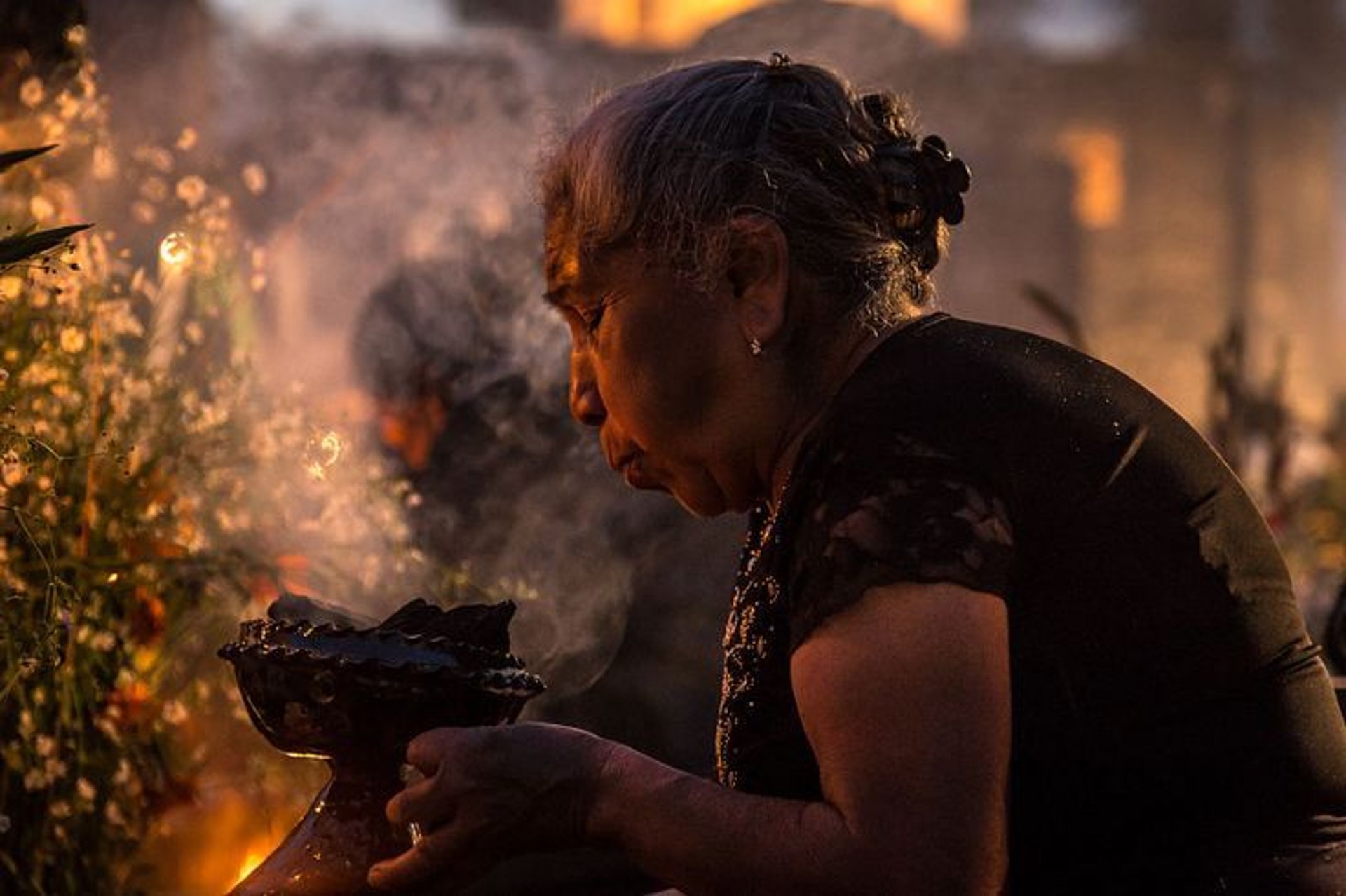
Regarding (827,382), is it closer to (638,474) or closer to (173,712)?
(638,474)

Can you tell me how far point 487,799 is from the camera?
1963 mm

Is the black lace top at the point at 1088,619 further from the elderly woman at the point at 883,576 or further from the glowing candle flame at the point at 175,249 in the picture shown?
the glowing candle flame at the point at 175,249

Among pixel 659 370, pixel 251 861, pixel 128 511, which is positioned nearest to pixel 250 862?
pixel 251 861

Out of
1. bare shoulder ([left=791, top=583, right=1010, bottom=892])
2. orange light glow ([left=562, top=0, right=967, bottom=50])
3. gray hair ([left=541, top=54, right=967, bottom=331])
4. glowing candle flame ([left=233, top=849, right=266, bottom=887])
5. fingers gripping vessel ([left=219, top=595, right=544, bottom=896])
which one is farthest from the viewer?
orange light glow ([left=562, top=0, right=967, bottom=50])

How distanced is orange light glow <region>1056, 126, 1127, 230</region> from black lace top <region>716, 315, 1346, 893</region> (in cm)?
4222

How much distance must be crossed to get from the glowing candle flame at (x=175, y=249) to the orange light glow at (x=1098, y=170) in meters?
41.4

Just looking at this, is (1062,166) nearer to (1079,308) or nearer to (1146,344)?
(1079,308)

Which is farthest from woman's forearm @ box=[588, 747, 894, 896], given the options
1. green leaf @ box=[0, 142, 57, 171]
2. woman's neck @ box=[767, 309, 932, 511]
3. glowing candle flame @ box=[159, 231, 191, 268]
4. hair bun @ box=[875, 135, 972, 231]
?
glowing candle flame @ box=[159, 231, 191, 268]

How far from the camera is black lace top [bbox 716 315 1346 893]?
2.01m

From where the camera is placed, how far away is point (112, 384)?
10.4ft

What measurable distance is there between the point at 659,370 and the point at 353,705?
54cm

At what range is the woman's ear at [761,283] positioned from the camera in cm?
216

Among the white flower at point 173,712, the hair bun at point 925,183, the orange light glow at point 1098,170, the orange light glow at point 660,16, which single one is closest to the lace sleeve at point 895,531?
the hair bun at point 925,183

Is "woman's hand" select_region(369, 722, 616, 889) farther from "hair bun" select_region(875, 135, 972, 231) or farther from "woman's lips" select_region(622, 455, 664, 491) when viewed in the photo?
"hair bun" select_region(875, 135, 972, 231)
